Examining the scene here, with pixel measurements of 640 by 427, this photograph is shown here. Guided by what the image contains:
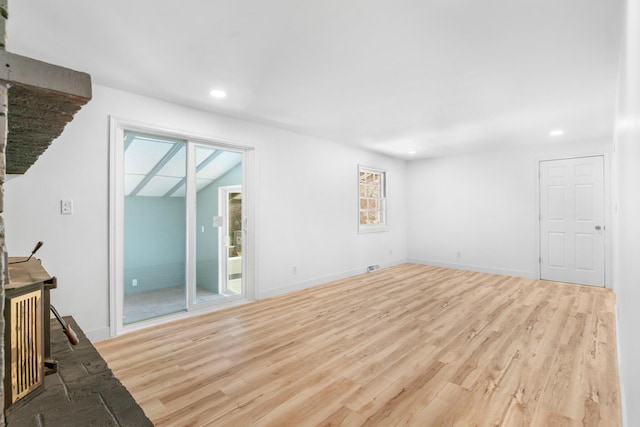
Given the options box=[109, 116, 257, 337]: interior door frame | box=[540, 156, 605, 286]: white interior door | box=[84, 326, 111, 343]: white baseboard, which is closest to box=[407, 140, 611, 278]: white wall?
box=[540, 156, 605, 286]: white interior door

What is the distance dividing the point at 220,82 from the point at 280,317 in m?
2.46

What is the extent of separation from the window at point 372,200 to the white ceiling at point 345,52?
2.36m

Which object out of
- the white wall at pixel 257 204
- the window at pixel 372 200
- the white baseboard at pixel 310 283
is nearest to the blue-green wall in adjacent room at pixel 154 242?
the white wall at pixel 257 204

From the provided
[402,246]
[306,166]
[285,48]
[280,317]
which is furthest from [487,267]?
[285,48]

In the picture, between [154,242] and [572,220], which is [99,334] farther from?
[572,220]

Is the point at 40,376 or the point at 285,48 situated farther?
the point at 285,48

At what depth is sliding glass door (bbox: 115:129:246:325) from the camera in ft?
10.7

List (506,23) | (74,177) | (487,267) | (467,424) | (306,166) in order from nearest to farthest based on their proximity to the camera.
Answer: (467,424) → (506,23) → (74,177) → (306,166) → (487,267)

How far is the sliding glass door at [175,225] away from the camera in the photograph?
326 centimetres

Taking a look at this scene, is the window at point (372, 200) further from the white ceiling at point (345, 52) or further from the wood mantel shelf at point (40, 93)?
the wood mantel shelf at point (40, 93)

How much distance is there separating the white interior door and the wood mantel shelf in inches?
249

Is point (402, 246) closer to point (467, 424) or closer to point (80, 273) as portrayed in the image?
point (467, 424)

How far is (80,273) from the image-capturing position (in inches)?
110

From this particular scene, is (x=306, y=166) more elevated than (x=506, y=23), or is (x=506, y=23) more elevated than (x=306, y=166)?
(x=506, y=23)
